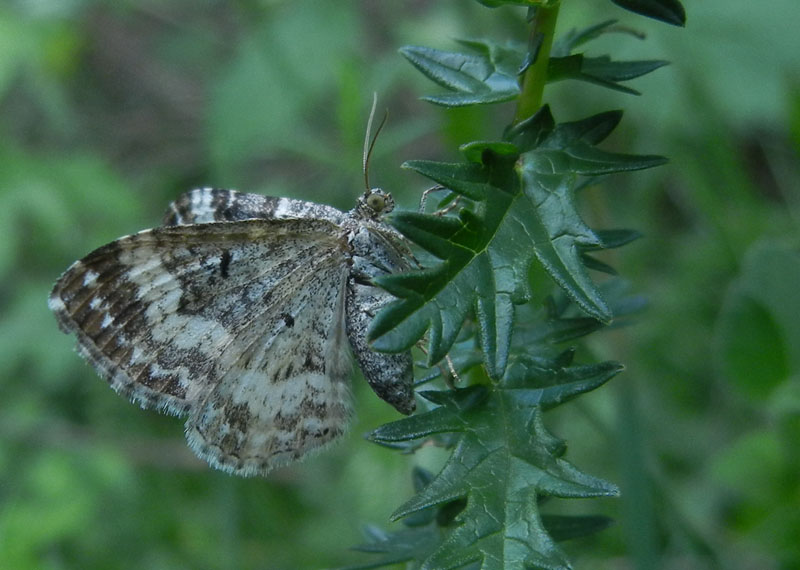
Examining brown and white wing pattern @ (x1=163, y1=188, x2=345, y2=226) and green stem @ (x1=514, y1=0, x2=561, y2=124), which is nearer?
green stem @ (x1=514, y1=0, x2=561, y2=124)

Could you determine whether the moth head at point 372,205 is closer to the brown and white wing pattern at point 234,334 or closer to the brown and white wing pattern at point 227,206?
the brown and white wing pattern at point 234,334

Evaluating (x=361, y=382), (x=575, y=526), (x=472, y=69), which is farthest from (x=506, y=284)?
(x=361, y=382)

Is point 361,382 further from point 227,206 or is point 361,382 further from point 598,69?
point 598,69

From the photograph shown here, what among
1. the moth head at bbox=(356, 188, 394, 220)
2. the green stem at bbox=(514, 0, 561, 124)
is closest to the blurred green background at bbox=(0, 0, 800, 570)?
the moth head at bbox=(356, 188, 394, 220)

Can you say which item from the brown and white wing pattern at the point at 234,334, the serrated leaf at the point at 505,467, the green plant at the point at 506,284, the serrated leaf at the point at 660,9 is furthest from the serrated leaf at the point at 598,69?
the brown and white wing pattern at the point at 234,334

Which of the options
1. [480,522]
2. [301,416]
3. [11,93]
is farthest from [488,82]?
[11,93]

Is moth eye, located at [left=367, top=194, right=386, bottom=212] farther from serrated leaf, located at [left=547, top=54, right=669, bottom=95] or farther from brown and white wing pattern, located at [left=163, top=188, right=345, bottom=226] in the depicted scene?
serrated leaf, located at [left=547, top=54, right=669, bottom=95]
